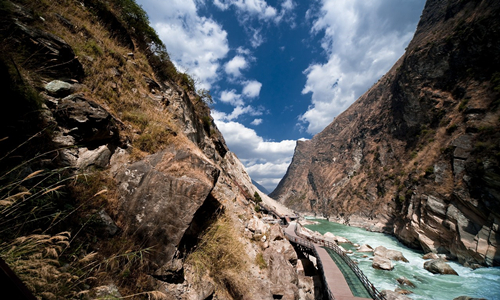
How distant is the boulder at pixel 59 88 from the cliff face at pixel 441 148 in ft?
106

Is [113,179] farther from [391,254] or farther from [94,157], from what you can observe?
[391,254]

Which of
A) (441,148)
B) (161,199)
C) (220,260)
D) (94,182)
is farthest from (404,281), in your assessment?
(441,148)

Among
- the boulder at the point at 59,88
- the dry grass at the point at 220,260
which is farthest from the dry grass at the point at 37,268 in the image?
the boulder at the point at 59,88

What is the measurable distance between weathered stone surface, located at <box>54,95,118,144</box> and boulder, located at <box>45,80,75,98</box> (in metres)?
0.18

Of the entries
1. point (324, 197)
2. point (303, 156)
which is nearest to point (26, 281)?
point (324, 197)

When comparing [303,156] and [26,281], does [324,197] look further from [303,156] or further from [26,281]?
[26,281]

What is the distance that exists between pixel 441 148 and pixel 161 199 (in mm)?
49001

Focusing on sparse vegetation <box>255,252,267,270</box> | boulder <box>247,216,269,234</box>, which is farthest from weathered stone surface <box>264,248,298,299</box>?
boulder <box>247,216,269,234</box>

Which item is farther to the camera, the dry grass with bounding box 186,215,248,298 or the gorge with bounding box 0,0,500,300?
the dry grass with bounding box 186,215,248,298

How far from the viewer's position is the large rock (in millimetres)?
3459

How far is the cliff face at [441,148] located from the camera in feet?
70.2

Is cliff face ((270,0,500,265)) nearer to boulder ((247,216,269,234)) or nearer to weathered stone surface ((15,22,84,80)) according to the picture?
boulder ((247,216,269,234))

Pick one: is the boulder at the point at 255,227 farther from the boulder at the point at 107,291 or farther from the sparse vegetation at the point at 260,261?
the boulder at the point at 107,291

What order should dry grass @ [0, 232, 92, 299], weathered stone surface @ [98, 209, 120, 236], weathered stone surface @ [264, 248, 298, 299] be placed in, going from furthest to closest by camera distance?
weathered stone surface @ [264, 248, 298, 299]
weathered stone surface @ [98, 209, 120, 236]
dry grass @ [0, 232, 92, 299]
